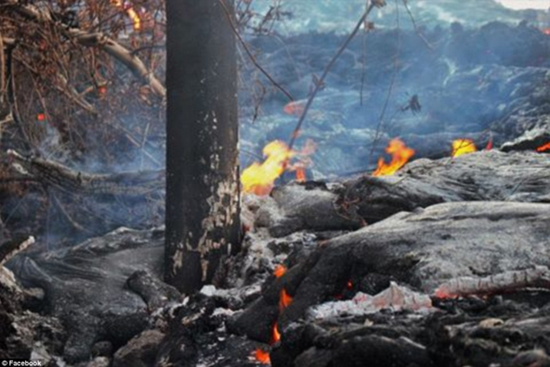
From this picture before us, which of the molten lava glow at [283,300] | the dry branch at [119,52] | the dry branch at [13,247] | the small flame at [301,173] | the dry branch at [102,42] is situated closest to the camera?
the molten lava glow at [283,300]

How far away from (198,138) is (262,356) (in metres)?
1.87

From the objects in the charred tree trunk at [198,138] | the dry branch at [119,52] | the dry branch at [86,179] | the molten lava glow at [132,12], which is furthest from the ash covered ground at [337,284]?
the molten lava glow at [132,12]

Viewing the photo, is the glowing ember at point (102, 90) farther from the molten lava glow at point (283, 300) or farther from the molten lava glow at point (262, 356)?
the molten lava glow at point (262, 356)

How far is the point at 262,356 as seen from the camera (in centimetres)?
284

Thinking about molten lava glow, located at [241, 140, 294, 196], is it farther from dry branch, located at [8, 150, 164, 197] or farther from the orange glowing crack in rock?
the orange glowing crack in rock

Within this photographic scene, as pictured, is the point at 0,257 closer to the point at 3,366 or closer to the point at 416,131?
the point at 3,366

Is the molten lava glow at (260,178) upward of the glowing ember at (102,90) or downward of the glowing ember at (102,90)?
downward

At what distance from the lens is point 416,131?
12.2 meters

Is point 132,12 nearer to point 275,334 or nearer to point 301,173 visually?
point 301,173

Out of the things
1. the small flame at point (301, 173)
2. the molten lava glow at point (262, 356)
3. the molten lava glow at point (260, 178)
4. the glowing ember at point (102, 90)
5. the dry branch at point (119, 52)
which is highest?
the dry branch at point (119, 52)

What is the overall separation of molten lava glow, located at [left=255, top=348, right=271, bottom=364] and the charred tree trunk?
1534 millimetres

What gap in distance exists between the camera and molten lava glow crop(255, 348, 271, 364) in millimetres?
2781

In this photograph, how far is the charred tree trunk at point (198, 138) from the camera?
4.23m

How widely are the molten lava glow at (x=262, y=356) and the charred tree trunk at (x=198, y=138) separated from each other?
153 centimetres
